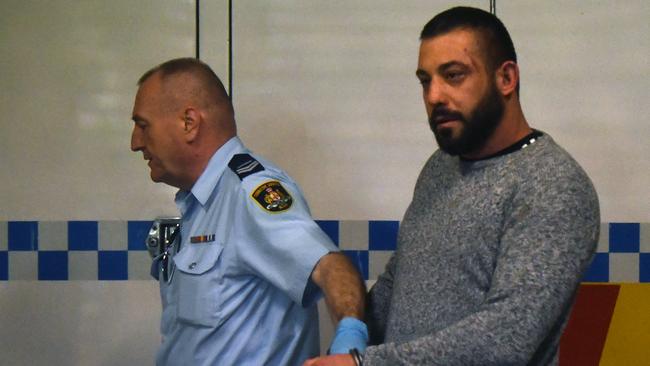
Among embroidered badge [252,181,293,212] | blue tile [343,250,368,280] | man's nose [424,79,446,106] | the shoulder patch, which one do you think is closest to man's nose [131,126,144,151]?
the shoulder patch

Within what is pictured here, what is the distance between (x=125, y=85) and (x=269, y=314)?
0.90 metres

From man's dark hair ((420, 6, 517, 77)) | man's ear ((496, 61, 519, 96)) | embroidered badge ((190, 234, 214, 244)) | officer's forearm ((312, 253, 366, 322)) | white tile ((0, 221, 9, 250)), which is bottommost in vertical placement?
white tile ((0, 221, 9, 250))

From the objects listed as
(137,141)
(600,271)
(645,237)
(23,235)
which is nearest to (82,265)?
(23,235)

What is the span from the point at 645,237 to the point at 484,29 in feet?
3.82

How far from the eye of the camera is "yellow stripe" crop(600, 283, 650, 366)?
2.09 meters

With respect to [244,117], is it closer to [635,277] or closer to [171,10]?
[171,10]

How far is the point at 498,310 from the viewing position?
3.42 feet

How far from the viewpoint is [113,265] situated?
7.03 feet

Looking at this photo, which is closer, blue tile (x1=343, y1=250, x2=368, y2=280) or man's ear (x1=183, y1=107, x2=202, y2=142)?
man's ear (x1=183, y1=107, x2=202, y2=142)

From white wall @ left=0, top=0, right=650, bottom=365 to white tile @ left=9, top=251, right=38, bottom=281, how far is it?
30mm

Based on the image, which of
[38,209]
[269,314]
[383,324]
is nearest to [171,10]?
[38,209]

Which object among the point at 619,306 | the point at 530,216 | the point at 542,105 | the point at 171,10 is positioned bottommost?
the point at 619,306

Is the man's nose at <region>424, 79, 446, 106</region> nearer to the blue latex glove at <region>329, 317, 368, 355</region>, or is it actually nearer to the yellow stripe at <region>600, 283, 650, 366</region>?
the blue latex glove at <region>329, 317, 368, 355</region>

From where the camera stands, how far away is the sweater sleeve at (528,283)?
1.04 metres
